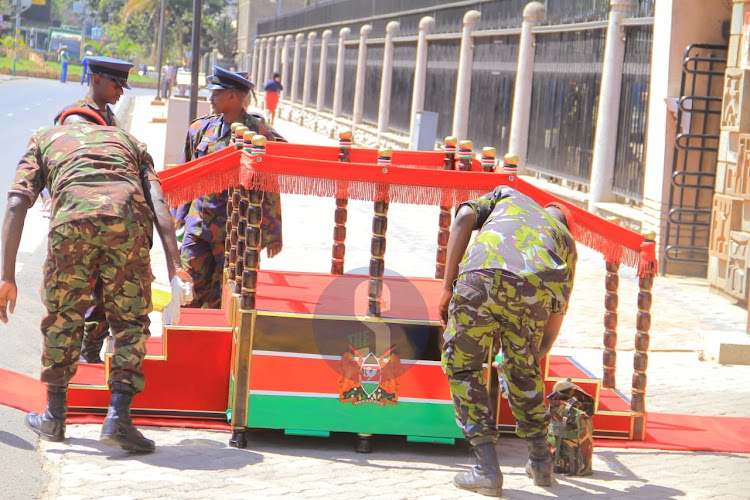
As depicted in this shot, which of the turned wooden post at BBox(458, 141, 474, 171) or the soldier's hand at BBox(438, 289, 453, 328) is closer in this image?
the soldier's hand at BBox(438, 289, 453, 328)

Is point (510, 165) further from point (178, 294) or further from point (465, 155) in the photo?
point (178, 294)

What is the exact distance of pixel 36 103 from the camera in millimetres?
40750

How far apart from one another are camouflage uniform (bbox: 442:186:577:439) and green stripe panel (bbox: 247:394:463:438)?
22.4 inches

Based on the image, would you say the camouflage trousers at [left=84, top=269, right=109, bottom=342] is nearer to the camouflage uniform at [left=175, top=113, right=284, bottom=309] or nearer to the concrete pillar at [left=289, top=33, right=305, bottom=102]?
the camouflage uniform at [left=175, top=113, right=284, bottom=309]

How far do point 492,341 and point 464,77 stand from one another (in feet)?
57.0

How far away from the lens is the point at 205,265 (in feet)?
24.1

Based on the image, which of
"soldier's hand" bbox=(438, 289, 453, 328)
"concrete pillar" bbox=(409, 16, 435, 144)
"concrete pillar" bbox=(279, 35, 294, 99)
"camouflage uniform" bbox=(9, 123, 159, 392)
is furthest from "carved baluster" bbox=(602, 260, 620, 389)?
"concrete pillar" bbox=(279, 35, 294, 99)

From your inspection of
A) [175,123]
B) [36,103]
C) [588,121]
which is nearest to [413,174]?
[588,121]

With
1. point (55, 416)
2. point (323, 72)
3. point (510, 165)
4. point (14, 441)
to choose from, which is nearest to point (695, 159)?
point (510, 165)

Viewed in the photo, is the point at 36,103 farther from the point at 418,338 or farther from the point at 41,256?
the point at 418,338

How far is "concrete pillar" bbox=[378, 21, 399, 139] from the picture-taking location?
1152 inches

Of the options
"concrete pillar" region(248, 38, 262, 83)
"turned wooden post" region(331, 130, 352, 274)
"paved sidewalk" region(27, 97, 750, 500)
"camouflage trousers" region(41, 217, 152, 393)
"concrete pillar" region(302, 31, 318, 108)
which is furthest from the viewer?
"concrete pillar" region(248, 38, 262, 83)

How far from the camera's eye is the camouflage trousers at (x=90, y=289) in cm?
523

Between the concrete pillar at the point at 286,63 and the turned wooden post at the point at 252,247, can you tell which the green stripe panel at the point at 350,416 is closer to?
the turned wooden post at the point at 252,247
